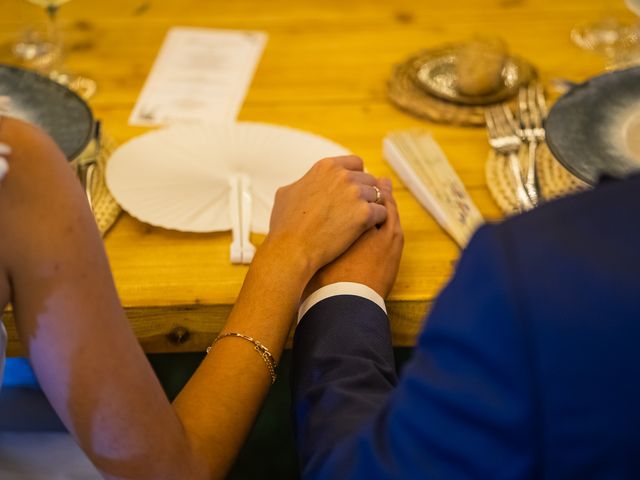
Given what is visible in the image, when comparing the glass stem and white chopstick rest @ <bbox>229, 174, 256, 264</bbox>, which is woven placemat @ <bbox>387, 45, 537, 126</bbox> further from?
the glass stem

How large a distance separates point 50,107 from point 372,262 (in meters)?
0.49

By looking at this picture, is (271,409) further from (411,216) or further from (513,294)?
(513,294)

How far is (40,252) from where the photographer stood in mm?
731

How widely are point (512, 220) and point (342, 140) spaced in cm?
75

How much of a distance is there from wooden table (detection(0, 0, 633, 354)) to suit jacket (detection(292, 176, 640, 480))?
454mm

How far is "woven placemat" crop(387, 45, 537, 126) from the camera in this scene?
1281mm

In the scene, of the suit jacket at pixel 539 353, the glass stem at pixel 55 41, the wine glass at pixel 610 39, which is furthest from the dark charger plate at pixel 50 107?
the wine glass at pixel 610 39

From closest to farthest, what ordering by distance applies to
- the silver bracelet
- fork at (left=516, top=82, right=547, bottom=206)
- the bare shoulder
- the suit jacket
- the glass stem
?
the suit jacket, the bare shoulder, the silver bracelet, fork at (left=516, top=82, right=547, bottom=206), the glass stem

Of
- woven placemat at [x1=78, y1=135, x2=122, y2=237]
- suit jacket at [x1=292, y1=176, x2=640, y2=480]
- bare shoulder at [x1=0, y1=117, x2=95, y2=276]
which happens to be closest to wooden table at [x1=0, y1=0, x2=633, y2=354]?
woven placemat at [x1=78, y1=135, x2=122, y2=237]

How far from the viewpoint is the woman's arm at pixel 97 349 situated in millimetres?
727

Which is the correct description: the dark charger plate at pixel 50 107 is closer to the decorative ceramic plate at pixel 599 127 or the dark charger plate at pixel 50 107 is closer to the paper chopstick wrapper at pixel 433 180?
the paper chopstick wrapper at pixel 433 180

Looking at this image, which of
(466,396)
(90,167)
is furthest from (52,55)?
(466,396)

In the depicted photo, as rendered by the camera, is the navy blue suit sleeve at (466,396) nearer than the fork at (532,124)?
Yes

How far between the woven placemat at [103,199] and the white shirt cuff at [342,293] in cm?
28
